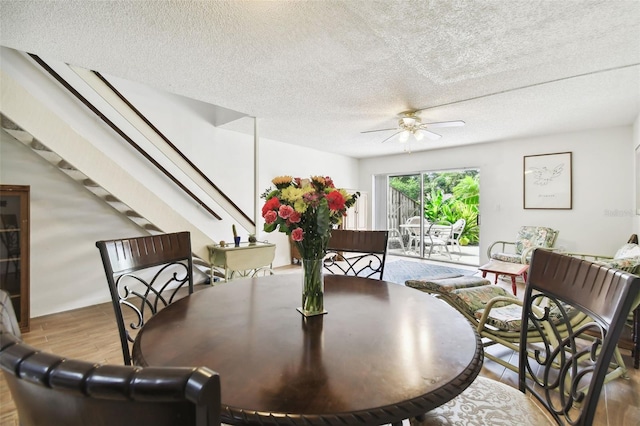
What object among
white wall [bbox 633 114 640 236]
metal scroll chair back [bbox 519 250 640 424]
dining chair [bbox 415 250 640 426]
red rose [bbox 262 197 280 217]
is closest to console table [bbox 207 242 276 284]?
red rose [bbox 262 197 280 217]

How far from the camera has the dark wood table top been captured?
26.5 inches

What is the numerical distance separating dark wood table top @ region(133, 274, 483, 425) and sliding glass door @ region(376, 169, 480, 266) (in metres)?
5.80

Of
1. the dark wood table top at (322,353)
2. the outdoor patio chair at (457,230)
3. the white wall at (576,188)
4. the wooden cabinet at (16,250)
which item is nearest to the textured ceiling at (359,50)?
the white wall at (576,188)

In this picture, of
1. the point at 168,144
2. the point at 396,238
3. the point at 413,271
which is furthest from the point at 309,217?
the point at 396,238

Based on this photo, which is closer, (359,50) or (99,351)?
(359,50)

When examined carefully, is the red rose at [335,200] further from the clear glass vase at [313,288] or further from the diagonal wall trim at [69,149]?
the diagonal wall trim at [69,149]

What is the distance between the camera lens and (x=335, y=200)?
117cm

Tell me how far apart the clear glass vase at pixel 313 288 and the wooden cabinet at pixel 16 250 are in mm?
3043

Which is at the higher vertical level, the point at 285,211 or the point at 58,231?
the point at 285,211

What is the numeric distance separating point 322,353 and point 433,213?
6.94 meters

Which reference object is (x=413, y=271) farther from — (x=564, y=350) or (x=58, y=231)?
(x=58, y=231)

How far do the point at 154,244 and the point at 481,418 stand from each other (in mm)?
1634

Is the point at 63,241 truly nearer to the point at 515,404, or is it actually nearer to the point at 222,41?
the point at 222,41

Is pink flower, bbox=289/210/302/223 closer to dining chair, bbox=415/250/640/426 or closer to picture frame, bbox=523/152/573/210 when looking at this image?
dining chair, bbox=415/250/640/426
